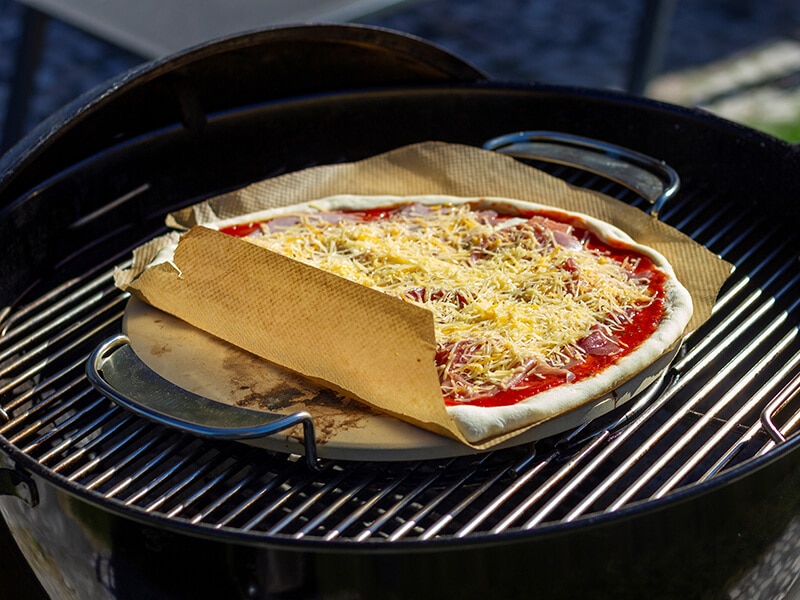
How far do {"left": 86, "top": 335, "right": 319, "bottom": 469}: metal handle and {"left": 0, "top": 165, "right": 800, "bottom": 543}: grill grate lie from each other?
0.34 ft

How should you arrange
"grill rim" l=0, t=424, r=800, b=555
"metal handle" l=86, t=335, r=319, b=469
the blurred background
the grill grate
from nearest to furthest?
1. "grill rim" l=0, t=424, r=800, b=555
2. "metal handle" l=86, t=335, r=319, b=469
3. the grill grate
4. the blurred background

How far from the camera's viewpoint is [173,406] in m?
2.03

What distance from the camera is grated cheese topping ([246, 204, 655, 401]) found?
2.23 m

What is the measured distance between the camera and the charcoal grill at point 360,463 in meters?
1.72

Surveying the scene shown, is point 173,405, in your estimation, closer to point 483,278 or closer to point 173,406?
point 173,406

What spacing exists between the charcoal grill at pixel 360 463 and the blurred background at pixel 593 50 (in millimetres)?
3515

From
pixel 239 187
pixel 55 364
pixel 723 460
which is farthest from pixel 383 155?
pixel 723 460

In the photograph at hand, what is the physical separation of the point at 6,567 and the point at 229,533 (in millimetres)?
931

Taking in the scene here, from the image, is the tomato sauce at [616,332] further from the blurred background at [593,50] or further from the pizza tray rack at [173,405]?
the blurred background at [593,50]

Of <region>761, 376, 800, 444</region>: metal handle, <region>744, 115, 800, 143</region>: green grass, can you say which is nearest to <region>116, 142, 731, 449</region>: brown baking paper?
<region>761, 376, 800, 444</region>: metal handle

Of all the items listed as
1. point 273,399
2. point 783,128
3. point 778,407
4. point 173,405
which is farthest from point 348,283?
point 783,128

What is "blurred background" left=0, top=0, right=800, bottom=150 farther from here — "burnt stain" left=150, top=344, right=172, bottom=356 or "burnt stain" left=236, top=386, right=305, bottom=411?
"burnt stain" left=236, top=386, right=305, bottom=411

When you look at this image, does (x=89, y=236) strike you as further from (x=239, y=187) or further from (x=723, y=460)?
(x=723, y=460)

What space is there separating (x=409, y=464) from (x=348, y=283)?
0.40m
